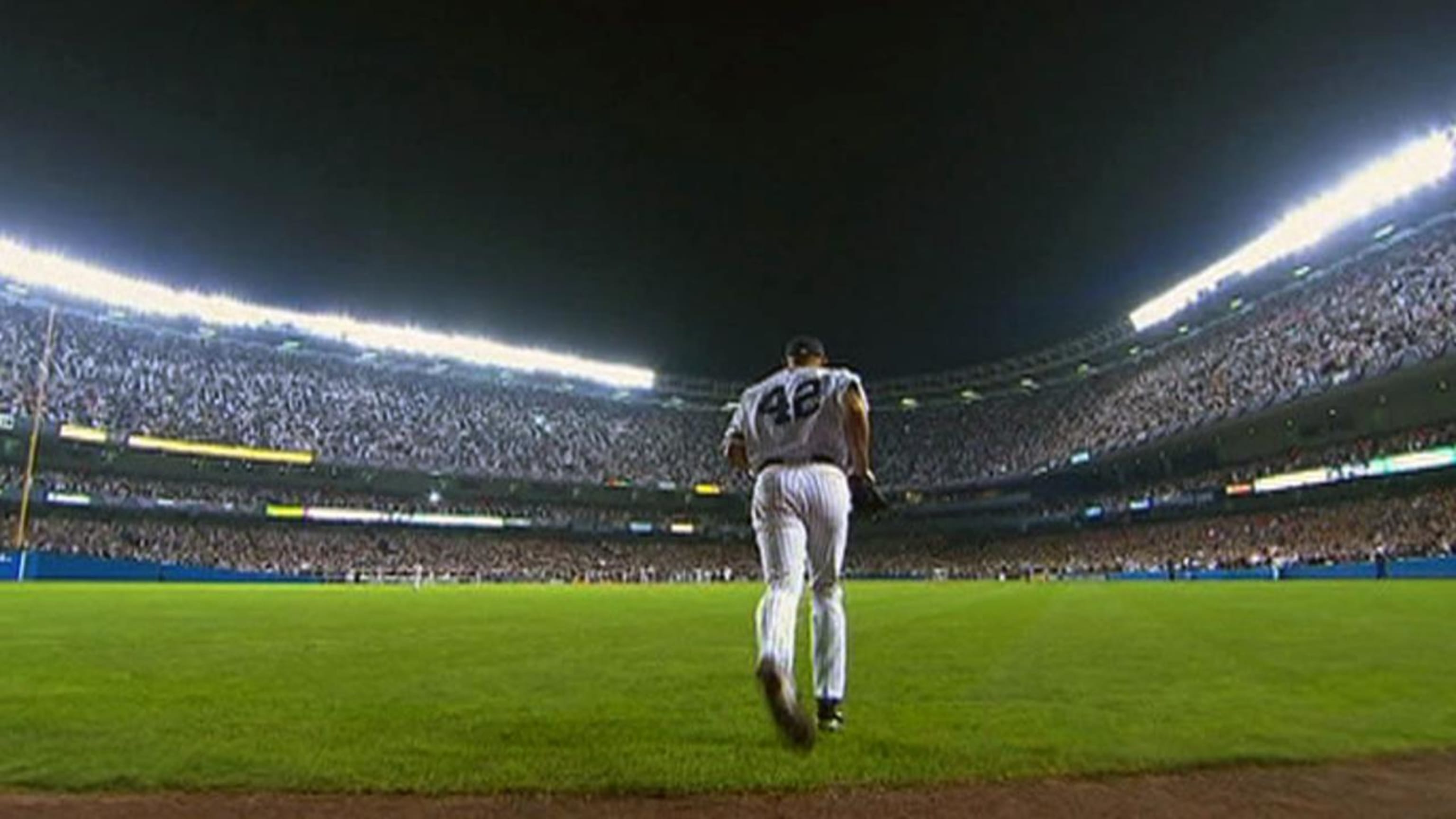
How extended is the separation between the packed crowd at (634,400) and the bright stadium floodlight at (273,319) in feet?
12.3

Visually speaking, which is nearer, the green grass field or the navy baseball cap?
the green grass field

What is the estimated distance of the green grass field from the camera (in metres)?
4.70

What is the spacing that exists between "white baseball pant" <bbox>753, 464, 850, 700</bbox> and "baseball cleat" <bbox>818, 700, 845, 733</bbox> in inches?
1.5

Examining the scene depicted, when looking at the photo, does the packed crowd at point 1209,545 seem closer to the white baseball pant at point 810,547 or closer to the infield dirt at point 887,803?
the infield dirt at point 887,803

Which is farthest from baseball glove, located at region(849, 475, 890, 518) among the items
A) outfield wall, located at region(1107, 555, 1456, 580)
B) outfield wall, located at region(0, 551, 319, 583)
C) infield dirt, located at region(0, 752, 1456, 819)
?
outfield wall, located at region(0, 551, 319, 583)

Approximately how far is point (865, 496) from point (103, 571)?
156 ft

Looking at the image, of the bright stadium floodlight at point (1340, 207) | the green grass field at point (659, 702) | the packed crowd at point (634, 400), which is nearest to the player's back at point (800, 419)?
the green grass field at point (659, 702)

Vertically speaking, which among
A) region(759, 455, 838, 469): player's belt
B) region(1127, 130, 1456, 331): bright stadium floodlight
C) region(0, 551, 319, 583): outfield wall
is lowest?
region(0, 551, 319, 583): outfield wall

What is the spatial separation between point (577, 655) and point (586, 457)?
5821 centimetres

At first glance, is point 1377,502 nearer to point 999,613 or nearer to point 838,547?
point 999,613

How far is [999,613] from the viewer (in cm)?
1786

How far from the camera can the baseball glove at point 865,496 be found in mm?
5625

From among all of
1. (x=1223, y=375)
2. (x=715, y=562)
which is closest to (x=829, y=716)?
(x=1223, y=375)

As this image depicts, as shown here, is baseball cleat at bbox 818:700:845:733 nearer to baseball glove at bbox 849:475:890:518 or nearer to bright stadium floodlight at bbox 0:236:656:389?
baseball glove at bbox 849:475:890:518
